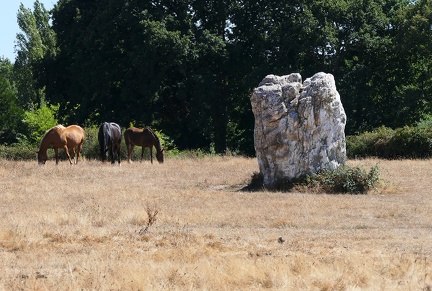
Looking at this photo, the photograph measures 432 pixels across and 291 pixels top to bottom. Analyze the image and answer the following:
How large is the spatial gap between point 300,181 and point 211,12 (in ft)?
81.3

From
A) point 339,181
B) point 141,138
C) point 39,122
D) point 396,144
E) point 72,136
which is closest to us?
point 339,181

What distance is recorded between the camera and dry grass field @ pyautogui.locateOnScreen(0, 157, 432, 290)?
454 inches

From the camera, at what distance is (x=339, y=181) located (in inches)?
942

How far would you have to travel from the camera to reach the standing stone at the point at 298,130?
81.9ft

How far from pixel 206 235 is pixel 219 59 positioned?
32110 millimetres

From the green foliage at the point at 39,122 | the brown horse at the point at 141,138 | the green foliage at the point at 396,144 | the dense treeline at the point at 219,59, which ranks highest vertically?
the dense treeline at the point at 219,59

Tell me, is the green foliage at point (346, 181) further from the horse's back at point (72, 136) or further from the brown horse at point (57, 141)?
the horse's back at point (72, 136)

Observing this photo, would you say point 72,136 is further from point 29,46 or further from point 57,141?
point 29,46

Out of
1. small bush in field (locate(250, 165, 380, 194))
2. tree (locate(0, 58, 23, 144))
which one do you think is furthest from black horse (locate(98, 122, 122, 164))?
tree (locate(0, 58, 23, 144))

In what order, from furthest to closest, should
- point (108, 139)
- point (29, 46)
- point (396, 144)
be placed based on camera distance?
point (29, 46) → point (396, 144) → point (108, 139)

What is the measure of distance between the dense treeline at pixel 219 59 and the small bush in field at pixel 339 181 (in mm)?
19330

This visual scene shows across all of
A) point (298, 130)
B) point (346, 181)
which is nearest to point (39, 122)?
point (298, 130)

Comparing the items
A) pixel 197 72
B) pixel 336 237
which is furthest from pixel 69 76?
pixel 336 237

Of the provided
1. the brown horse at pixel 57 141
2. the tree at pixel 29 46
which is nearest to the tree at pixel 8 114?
the tree at pixel 29 46
